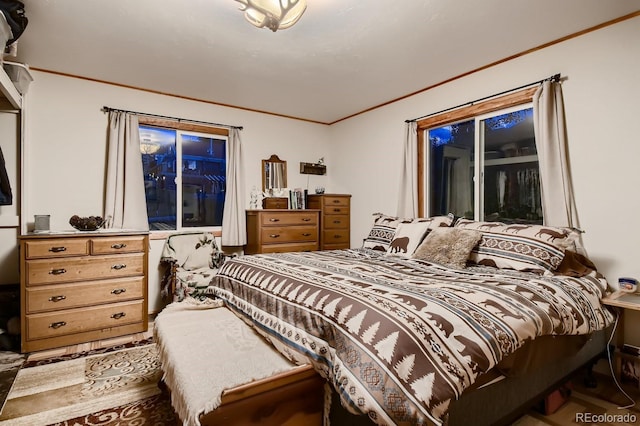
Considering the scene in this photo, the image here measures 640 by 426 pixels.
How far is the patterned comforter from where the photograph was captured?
1.07 m

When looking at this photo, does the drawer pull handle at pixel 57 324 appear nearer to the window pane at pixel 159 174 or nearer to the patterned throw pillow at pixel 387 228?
the window pane at pixel 159 174

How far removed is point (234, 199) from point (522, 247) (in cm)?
314

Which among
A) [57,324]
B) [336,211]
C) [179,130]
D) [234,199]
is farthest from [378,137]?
[57,324]

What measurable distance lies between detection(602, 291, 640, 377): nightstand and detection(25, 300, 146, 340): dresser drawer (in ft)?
11.8

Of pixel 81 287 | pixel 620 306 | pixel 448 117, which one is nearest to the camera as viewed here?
pixel 620 306

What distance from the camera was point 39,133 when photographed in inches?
124

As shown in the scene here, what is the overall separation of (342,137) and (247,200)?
1.70m

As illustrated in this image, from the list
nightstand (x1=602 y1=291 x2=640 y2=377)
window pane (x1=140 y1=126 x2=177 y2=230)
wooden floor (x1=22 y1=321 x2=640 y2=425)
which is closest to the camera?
nightstand (x1=602 y1=291 x2=640 y2=377)

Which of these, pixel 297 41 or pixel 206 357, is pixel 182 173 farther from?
pixel 206 357

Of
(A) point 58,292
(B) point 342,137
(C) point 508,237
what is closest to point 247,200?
(B) point 342,137

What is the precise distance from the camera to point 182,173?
4027mm

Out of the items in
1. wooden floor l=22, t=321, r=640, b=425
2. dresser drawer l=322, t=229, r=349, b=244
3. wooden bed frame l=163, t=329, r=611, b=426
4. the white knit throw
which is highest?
dresser drawer l=322, t=229, r=349, b=244

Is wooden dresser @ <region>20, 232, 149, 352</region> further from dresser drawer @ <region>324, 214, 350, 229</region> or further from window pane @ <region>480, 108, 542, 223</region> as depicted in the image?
window pane @ <region>480, 108, 542, 223</region>

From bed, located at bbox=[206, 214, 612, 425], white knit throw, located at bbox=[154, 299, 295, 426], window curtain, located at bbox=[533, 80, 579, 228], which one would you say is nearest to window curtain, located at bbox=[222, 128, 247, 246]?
bed, located at bbox=[206, 214, 612, 425]
